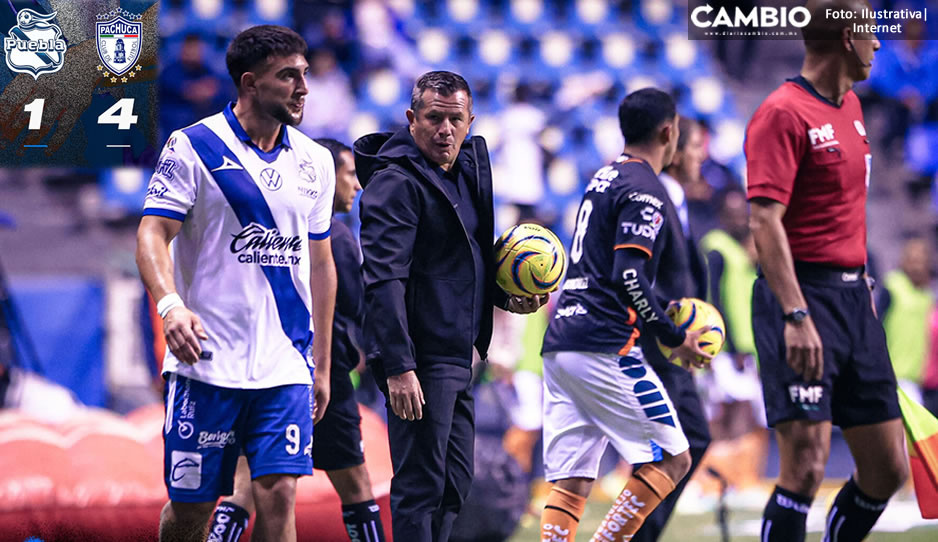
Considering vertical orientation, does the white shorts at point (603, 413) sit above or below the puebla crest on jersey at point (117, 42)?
below

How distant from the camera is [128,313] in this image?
11156 millimetres

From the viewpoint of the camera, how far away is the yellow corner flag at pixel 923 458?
543 cm

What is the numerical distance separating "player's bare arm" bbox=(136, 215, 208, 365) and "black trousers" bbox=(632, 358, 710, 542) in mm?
2857

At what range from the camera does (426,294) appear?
4906 millimetres

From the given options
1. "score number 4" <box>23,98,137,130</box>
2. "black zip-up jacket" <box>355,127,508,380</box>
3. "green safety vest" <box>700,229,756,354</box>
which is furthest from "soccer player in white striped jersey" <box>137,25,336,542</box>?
"green safety vest" <box>700,229,756,354</box>

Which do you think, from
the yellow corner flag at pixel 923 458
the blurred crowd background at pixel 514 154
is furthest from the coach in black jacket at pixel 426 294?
the blurred crowd background at pixel 514 154

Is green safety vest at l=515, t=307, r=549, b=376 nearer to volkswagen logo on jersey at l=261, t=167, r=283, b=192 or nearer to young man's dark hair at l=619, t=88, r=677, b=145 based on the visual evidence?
young man's dark hair at l=619, t=88, r=677, b=145

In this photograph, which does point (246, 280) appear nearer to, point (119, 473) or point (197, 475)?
point (197, 475)

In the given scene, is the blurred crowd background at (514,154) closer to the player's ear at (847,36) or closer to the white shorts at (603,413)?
the white shorts at (603,413)

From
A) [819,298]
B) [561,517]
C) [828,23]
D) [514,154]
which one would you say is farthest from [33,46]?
[514,154]

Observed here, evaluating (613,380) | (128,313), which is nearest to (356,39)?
(128,313)

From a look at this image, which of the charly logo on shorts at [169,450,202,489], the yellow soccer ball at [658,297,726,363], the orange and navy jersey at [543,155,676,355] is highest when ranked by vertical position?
the orange and navy jersey at [543,155,676,355]

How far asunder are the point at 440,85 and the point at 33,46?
11.2 ft

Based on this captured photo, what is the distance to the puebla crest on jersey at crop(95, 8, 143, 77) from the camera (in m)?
6.80
